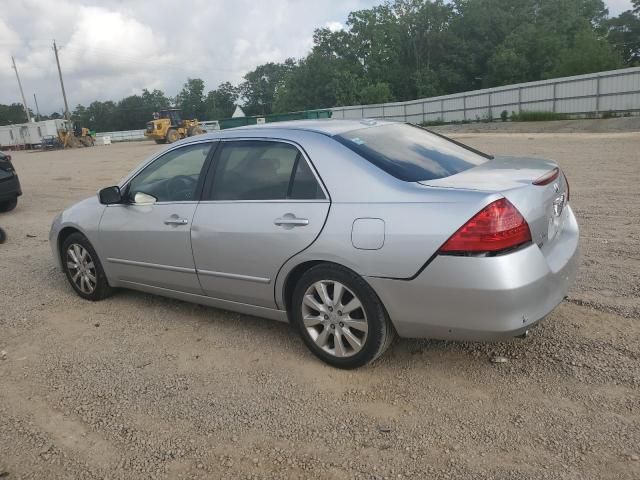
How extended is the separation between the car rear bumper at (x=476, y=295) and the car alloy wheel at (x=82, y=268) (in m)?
3.07

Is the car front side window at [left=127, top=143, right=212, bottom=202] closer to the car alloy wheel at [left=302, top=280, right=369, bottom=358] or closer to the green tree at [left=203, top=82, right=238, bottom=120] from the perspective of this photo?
the car alloy wheel at [left=302, top=280, right=369, bottom=358]

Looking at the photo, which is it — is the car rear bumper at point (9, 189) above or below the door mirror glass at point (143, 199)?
below

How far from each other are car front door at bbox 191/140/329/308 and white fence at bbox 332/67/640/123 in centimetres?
2897

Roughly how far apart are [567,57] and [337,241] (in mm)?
53954

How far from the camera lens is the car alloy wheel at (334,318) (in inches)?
126

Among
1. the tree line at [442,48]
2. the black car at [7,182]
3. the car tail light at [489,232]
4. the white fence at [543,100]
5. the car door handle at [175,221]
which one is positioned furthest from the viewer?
the tree line at [442,48]

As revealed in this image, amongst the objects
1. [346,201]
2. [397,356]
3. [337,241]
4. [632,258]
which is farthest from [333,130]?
[632,258]

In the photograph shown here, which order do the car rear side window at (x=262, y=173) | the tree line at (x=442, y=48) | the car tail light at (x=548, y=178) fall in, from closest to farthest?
the car tail light at (x=548, y=178) → the car rear side window at (x=262, y=173) → the tree line at (x=442, y=48)

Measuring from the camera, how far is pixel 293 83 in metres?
80.4

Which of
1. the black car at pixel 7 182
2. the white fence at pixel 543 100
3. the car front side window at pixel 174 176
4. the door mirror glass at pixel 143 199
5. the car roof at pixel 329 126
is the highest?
the car roof at pixel 329 126

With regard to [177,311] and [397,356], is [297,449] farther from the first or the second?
[177,311]

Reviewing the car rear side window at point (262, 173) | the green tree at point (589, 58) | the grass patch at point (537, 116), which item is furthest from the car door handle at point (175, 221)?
the green tree at point (589, 58)

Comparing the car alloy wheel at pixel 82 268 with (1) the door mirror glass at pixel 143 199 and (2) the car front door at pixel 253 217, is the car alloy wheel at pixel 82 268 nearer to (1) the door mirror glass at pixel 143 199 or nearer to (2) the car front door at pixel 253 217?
(1) the door mirror glass at pixel 143 199

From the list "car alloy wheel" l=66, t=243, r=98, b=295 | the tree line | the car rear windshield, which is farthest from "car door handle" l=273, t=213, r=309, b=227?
the tree line
